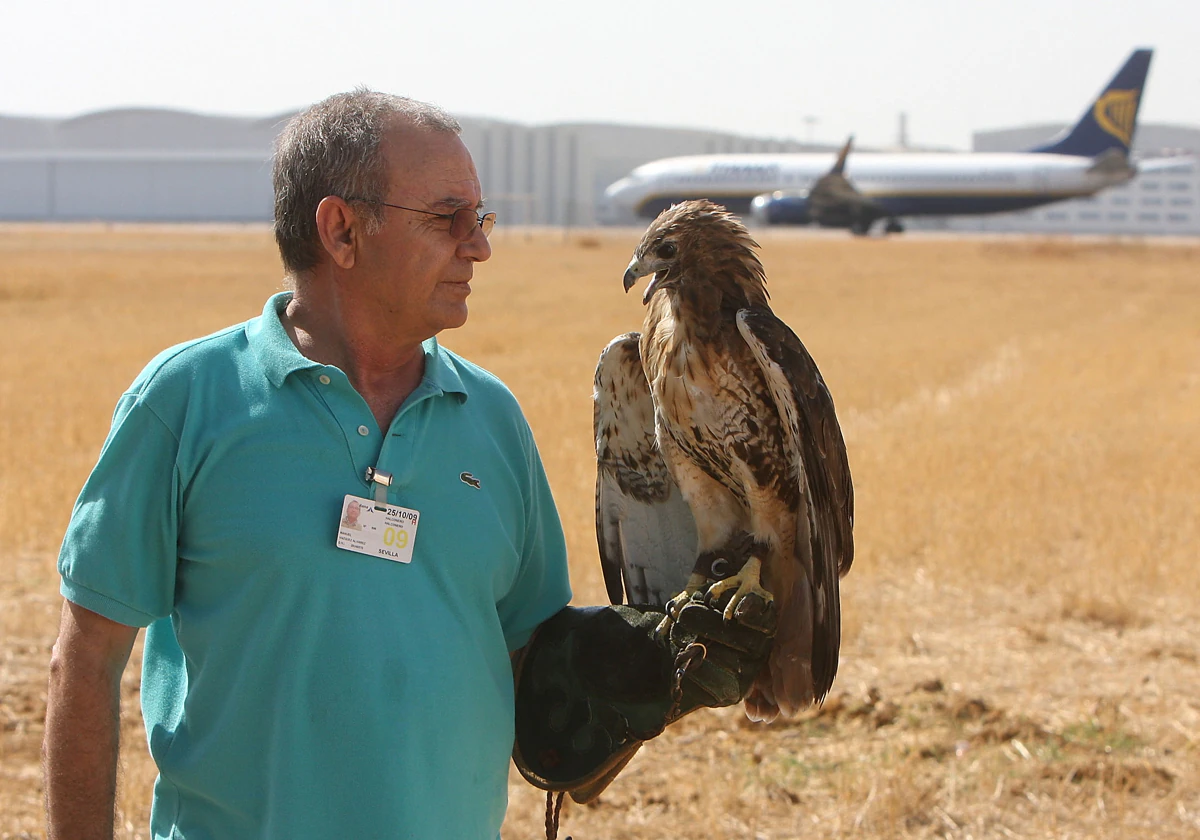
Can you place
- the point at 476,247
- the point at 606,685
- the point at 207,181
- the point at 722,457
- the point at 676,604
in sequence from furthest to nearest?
the point at 207,181 < the point at 722,457 < the point at 676,604 < the point at 606,685 < the point at 476,247

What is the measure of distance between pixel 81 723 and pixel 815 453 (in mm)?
1834

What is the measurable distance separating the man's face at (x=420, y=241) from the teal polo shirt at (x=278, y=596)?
17cm

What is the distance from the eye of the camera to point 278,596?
2150mm

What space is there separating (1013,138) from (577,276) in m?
97.3

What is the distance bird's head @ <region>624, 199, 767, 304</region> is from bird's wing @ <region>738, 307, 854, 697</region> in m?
0.22

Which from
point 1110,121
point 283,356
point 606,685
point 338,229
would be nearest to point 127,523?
point 283,356

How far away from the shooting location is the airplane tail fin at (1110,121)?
2815 inches

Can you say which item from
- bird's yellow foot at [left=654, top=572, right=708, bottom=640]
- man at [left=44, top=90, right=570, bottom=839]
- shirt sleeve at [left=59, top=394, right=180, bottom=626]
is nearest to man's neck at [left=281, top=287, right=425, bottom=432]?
man at [left=44, top=90, right=570, bottom=839]

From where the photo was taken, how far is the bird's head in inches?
134

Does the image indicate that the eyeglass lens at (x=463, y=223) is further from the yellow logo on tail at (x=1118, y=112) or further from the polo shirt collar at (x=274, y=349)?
the yellow logo on tail at (x=1118, y=112)

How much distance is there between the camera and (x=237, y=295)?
26969 mm

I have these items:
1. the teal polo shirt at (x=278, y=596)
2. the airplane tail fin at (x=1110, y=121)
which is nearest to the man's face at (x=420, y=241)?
the teal polo shirt at (x=278, y=596)

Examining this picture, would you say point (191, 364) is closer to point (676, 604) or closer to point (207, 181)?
point (676, 604)

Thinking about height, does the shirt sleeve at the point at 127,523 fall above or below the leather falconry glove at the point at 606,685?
above
